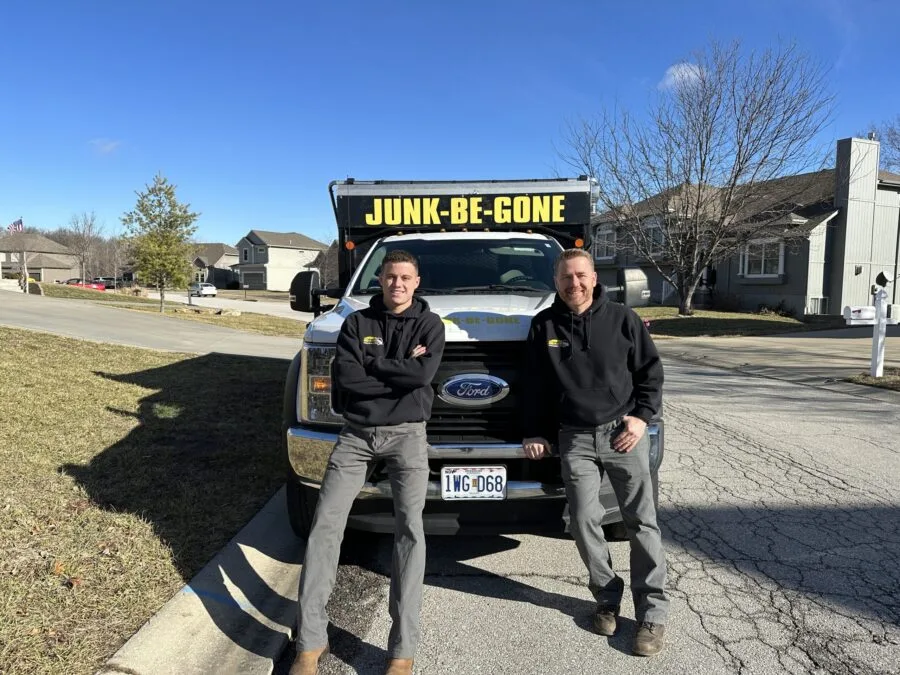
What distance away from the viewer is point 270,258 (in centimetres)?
7606

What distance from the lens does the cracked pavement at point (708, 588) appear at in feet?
8.83

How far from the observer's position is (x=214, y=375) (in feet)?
Answer: 29.8

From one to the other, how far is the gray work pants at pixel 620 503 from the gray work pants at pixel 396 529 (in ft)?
2.24

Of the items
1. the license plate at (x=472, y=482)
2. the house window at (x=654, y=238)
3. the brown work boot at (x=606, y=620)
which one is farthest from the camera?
the house window at (x=654, y=238)

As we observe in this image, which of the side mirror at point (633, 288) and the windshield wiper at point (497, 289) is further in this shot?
the windshield wiper at point (497, 289)

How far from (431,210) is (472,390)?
284 centimetres

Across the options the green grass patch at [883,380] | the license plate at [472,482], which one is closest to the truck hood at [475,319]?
the license plate at [472,482]

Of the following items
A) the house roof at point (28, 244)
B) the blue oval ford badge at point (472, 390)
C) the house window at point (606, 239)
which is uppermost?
the house roof at point (28, 244)

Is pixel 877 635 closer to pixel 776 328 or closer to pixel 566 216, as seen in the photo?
pixel 566 216

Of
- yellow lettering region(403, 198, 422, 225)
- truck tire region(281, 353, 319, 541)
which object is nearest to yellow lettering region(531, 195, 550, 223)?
yellow lettering region(403, 198, 422, 225)

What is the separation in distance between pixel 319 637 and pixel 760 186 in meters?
25.8

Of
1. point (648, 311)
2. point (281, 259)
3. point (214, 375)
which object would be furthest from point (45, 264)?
point (214, 375)

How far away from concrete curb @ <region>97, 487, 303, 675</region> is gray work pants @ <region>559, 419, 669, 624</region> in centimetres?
147

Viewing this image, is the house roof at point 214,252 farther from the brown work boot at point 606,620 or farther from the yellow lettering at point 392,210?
the brown work boot at point 606,620
